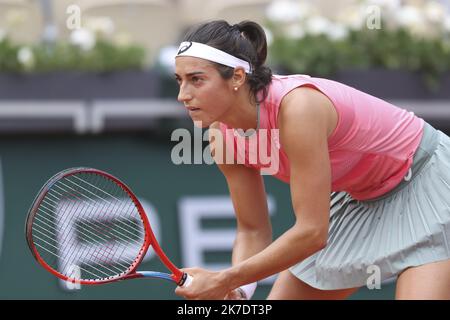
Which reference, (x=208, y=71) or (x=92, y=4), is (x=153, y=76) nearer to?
(x=92, y=4)

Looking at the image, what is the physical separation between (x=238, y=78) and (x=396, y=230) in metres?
0.73

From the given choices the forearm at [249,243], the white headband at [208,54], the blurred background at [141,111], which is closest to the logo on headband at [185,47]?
the white headband at [208,54]

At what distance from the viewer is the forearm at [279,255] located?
10.8 ft

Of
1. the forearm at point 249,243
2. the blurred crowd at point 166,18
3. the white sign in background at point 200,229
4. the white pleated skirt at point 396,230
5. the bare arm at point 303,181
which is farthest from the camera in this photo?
the blurred crowd at point 166,18

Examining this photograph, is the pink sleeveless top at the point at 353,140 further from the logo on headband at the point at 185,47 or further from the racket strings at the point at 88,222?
the racket strings at the point at 88,222

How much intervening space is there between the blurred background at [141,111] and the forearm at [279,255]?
2.33 m

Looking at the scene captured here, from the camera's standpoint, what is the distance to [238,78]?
3348 millimetres

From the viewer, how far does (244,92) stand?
11.1ft

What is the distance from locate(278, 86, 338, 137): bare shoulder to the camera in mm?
3234

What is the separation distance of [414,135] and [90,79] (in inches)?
96.1

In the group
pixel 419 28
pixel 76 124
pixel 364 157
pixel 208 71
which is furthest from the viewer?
pixel 419 28

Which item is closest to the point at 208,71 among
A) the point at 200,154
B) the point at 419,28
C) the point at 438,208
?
the point at 438,208

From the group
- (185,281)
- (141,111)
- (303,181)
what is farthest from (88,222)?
(141,111)

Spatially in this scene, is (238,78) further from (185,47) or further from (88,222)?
(88,222)
